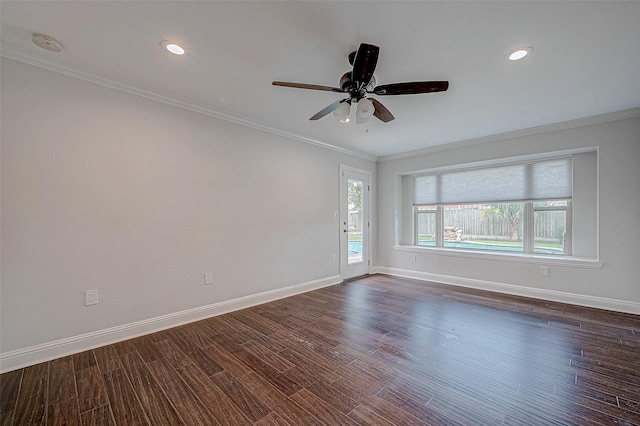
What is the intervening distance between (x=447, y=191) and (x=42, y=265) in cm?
556

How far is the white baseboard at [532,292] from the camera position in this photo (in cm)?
333

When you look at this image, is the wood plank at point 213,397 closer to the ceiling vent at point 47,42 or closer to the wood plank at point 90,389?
the wood plank at point 90,389

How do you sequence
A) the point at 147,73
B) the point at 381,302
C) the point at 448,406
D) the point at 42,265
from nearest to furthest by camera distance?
the point at 448,406 → the point at 42,265 → the point at 147,73 → the point at 381,302

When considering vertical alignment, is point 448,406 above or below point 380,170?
below

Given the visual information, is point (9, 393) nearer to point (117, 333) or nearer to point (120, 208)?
point (117, 333)

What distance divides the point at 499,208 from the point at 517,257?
87 centimetres

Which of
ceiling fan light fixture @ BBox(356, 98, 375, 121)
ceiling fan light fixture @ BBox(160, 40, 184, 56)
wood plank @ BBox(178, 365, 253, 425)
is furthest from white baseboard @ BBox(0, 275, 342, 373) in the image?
ceiling fan light fixture @ BBox(356, 98, 375, 121)

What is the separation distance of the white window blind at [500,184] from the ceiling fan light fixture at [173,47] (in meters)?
4.58

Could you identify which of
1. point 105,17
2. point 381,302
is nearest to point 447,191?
point 381,302

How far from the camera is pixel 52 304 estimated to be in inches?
90.1

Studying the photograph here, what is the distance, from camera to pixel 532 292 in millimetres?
3922

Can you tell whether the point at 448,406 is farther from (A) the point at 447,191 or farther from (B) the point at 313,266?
(A) the point at 447,191

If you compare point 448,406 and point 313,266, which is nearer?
point 448,406

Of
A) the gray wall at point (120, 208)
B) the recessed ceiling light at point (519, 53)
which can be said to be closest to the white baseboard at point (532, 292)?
the gray wall at point (120, 208)
